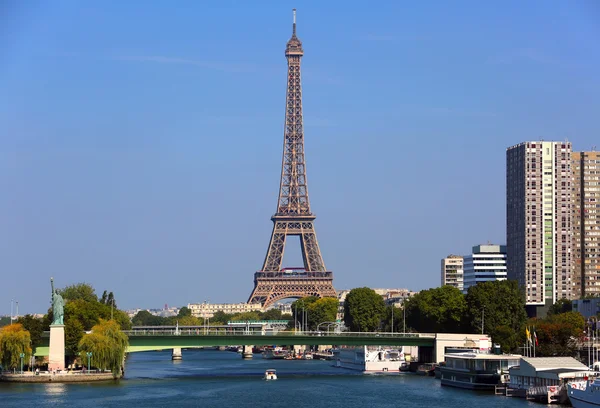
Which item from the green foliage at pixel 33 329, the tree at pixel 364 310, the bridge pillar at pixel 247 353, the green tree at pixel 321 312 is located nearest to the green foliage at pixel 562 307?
the tree at pixel 364 310

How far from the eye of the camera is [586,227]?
15162 centimetres

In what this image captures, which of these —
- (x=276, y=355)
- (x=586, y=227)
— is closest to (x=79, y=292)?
(x=276, y=355)

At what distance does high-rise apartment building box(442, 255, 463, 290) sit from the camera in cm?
19650

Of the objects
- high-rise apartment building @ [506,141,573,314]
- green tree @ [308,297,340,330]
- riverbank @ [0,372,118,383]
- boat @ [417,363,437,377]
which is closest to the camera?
riverbank @ [0,372,118,383]

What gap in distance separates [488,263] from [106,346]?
95.1 m

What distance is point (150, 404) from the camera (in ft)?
217

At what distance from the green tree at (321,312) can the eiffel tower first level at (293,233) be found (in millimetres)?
13615

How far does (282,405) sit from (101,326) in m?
23.3

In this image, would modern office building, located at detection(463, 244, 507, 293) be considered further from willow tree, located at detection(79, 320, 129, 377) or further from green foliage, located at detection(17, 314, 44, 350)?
willow tree, located at detection(79, 320, 129, 377)

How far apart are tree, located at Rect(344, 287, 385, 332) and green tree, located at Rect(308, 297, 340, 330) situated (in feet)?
41.4

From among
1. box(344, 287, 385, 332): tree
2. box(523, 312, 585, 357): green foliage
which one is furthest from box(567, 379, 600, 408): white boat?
box(344, 287, 385, 332): tree

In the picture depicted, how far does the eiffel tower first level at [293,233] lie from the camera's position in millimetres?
161875

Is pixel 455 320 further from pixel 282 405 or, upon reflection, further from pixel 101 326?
pixel 282 405

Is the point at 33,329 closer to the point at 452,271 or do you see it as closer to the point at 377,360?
the point at 377,360
